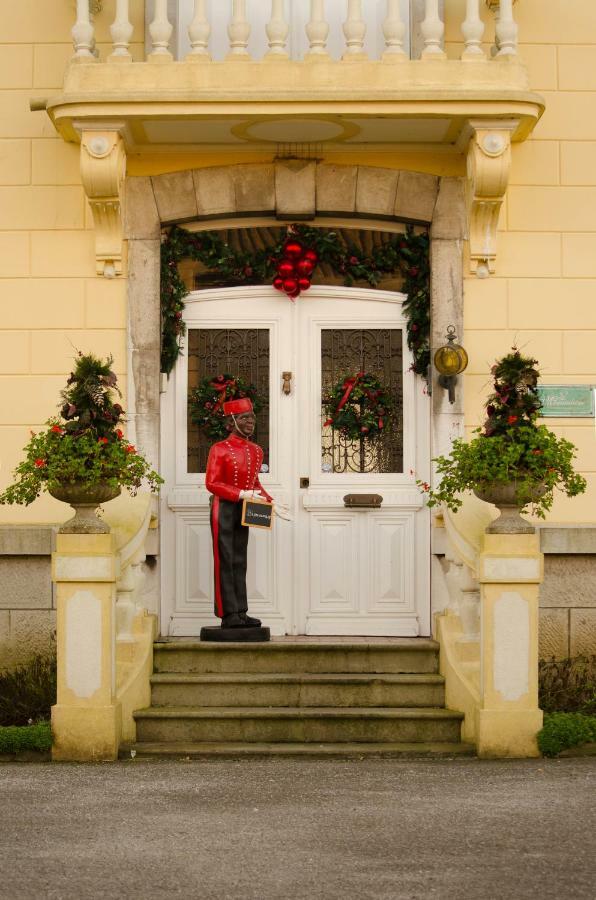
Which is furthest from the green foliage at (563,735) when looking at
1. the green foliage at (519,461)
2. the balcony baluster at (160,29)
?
the balcony baluster at (160,29)

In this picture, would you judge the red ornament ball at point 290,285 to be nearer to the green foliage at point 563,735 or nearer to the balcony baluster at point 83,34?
the balcony baluster at point 83,34

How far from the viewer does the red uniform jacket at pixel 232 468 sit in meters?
9.70

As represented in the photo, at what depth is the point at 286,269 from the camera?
1046 cm

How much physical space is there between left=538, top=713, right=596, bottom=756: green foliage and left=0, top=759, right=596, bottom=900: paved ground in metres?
0.14

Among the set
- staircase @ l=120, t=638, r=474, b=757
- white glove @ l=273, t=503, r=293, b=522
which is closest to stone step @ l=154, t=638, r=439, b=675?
staircase @ l=120, t=638, r=474, b=757

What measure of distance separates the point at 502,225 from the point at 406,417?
143 cm

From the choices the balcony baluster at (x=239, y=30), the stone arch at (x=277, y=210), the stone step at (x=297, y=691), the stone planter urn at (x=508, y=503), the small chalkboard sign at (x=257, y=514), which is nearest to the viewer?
the stone planter urn at (x=508, y=503)

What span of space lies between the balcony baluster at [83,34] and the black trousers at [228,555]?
2.89 metres

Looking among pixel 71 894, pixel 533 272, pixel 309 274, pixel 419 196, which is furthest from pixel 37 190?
pixel 71 894

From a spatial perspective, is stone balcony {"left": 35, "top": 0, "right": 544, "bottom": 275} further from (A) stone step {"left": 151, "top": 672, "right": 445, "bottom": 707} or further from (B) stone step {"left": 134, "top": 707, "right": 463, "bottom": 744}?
(B) stone step {"left": 134, "top": 707, "right": 463, "bottom": 744}

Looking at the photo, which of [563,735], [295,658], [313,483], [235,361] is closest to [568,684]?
[563,735]

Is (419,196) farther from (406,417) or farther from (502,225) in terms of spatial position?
(406,417)

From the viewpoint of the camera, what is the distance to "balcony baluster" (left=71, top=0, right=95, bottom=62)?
9719mm

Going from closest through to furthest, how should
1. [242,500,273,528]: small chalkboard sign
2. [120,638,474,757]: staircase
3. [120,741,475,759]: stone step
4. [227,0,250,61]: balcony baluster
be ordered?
[120,741,475,759]: stone step, [120,638,474,757]: staircase, [242,500,273,528]: small chalkboard sign, [227,0,250,61]: balcony baluster
